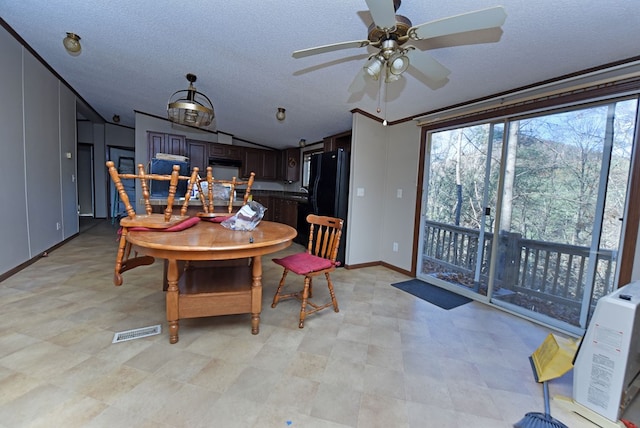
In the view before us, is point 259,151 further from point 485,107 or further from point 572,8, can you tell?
point 572,8

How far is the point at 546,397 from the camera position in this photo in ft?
4.67

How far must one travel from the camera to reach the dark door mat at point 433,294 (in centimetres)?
264

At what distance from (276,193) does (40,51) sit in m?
4.40

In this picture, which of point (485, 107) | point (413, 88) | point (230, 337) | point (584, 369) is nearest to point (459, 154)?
point (485, 107)

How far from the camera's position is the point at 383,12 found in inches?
45.4

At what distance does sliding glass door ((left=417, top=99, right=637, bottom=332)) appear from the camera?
1980mm

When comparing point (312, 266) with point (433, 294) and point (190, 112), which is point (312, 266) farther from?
point (190, 112)

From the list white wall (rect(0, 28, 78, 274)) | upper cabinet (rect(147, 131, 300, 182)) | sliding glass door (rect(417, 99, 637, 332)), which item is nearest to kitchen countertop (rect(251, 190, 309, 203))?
upper cabinet (rect(147, 131, 300, 182))

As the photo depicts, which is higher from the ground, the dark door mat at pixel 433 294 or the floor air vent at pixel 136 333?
the dark door mat at pixel 433 294

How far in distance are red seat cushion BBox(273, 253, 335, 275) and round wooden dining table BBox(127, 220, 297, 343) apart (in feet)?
0.97

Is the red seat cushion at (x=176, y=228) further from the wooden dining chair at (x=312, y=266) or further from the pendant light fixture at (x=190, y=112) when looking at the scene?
the pendant light fixture at (x=190, y=112)

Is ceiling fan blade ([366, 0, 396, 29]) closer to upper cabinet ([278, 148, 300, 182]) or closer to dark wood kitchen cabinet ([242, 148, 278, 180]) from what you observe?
upper cabinet ([278, 148, 300, 182])

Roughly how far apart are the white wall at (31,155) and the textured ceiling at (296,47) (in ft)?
1.09

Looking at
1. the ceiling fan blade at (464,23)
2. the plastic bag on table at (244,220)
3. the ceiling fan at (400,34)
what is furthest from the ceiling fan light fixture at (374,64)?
the plastic bag on table at (244,220)
